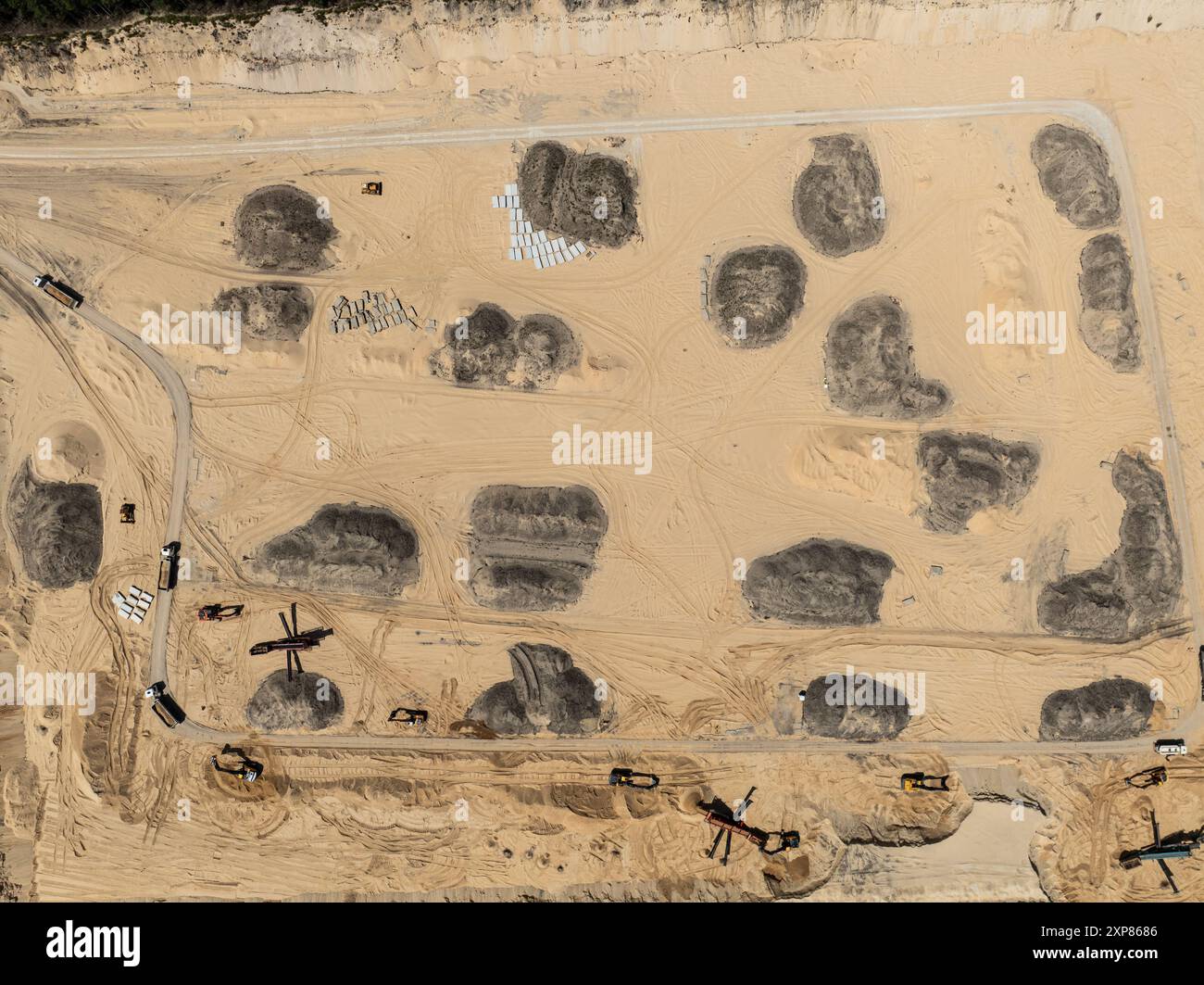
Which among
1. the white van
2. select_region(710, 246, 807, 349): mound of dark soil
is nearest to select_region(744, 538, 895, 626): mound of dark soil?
select_region(710, 246, 807, 349): mound of dark soil

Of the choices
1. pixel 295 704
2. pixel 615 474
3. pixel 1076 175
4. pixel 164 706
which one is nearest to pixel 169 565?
pixel 164 706

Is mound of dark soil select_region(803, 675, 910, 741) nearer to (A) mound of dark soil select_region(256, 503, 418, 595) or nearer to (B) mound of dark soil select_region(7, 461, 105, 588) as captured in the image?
(A) mound of dark soil select_region(256, 503, 418, 595)

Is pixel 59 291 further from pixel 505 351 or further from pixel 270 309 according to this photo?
pixel 505 351

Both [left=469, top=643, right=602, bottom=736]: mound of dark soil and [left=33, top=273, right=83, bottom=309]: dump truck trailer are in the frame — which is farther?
[left=33, top=273, right=83, bottom=309]: dump truck trailer

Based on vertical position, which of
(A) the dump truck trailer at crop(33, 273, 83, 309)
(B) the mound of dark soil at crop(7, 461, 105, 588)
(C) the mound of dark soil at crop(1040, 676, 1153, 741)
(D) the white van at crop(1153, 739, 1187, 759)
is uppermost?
(A) the dump truck trailer at crop(33, 273, 83, 309)
